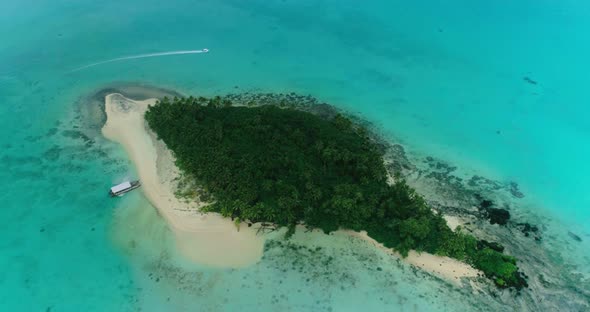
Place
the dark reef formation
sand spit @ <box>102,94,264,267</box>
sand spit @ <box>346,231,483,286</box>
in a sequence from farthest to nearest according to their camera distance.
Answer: sand spit @ <box>102,94,264,267</box> < sand spit @ <box>346,231,483,286</box> < the dark reef formation

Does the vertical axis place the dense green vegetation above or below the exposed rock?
above

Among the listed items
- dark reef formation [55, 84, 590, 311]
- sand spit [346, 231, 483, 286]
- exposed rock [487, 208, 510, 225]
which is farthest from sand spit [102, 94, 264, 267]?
exposed rock [487, 208, 510, 225]

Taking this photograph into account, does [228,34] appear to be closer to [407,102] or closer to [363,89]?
[363,89]

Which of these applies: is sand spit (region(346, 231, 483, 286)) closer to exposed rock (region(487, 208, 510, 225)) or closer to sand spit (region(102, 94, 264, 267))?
exposed rock (region(487, 208, 510, 225))

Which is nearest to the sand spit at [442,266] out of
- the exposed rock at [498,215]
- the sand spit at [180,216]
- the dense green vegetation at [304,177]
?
the dense green vegetation at [304,177]

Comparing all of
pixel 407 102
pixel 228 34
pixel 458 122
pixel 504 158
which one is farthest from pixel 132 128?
pixel 504 158

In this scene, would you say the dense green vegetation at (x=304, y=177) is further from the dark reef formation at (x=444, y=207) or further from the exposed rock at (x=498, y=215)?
the exposed rock at (x=498, y=215)

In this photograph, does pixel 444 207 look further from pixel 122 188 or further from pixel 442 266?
pixel 122 188
